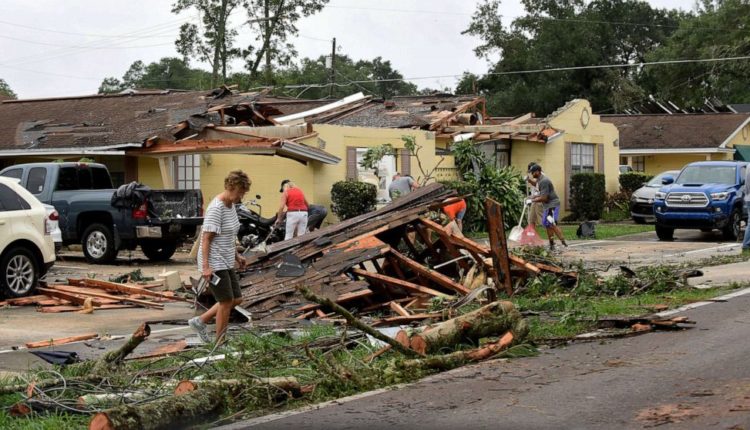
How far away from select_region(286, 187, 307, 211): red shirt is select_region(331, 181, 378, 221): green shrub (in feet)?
13.4

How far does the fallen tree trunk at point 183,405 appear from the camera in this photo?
6551mm

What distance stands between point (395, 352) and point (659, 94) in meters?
57.1

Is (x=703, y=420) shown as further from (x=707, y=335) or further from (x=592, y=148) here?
(x=592, y=148)

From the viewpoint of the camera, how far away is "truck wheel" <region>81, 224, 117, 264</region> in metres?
21.0

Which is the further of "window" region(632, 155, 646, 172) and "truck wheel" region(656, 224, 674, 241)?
"window" region(632, 155, 646, 172)

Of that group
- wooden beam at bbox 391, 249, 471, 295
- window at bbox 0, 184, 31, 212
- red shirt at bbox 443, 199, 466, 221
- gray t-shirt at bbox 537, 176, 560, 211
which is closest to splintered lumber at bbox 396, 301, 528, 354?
wooden beam at bbox 391, 249, 471, 295

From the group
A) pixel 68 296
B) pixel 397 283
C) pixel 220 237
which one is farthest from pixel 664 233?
pixel 220 237

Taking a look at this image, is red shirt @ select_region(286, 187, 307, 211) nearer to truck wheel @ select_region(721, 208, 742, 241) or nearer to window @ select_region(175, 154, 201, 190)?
window @ select_region(175, 154, 201, 190)

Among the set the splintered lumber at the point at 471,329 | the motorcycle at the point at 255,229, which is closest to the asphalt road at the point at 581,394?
the splintered lumber at the point at 471,329

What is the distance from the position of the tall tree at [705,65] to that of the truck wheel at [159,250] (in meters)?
44.6

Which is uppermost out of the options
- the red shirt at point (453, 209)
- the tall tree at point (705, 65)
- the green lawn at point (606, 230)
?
the tall tree at point (705, 65)

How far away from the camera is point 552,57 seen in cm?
6303

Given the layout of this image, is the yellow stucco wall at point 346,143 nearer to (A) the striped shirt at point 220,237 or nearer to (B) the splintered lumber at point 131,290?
(B) the splintered lumber at point 131,290

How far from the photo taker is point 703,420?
700 centimetres
